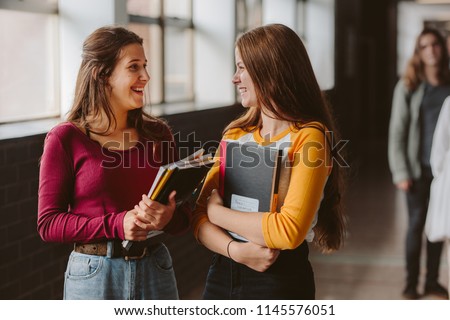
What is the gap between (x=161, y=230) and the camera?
6.25 ft

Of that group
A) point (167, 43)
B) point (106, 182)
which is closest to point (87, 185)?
point (106, 182)

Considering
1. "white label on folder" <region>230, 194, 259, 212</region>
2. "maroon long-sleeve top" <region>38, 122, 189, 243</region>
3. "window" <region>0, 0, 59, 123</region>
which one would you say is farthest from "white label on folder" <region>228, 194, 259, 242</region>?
"window" <region>0, 0, 59, 123</region>

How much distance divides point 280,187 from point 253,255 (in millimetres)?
181

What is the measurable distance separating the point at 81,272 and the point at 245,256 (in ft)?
1.51

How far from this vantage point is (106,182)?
182 centimetres

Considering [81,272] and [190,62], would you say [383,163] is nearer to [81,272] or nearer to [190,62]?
[190,62]

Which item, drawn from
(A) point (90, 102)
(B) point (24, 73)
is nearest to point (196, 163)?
(A) point (90, 102)

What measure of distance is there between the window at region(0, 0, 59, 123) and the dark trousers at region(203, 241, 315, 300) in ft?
5.56

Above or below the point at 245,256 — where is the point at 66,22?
above

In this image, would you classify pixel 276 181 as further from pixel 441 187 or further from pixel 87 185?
pixel 441 187

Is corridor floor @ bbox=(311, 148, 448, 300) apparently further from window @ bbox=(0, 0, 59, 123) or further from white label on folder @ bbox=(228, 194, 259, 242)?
white label on folder @ bbox=(228, 194, 259, 242)

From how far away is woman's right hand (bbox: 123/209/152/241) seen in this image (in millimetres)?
1750

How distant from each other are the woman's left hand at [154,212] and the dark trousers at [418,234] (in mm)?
2708
